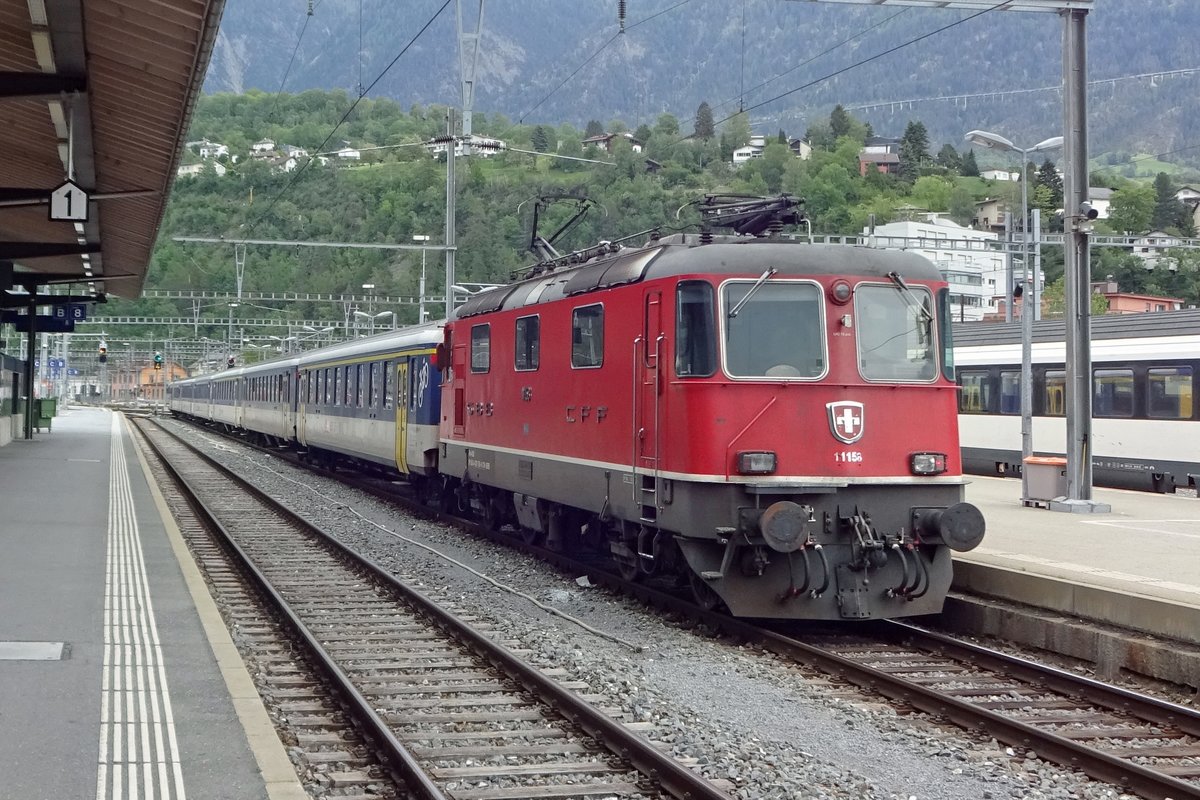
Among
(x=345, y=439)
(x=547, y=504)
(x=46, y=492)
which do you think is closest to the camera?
(x=547, y=504)

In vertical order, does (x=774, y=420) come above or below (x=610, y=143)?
below

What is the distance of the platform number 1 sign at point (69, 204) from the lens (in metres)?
16.4

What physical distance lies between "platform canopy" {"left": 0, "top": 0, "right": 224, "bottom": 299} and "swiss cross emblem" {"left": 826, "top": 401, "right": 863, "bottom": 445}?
20.6 feet

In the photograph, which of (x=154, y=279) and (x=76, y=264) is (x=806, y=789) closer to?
(x=76, y=264)

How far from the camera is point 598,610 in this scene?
481 inches

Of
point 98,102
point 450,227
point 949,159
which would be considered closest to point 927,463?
point 98,102

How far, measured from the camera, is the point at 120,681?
324 inches

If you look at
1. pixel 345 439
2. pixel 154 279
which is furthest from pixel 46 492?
pixel 154 279

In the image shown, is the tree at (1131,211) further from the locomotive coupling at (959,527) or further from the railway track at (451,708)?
the railway track at (451,708)

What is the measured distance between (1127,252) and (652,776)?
221 ft

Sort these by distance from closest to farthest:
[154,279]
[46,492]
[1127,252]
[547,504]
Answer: [547,504], [46,492], [154,279], [1127,252]

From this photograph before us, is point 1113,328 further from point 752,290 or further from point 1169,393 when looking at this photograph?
point 752,290

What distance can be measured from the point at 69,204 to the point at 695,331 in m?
9.37

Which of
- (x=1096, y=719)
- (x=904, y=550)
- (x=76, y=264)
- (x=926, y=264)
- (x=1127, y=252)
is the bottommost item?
(x=1096, y=719)
